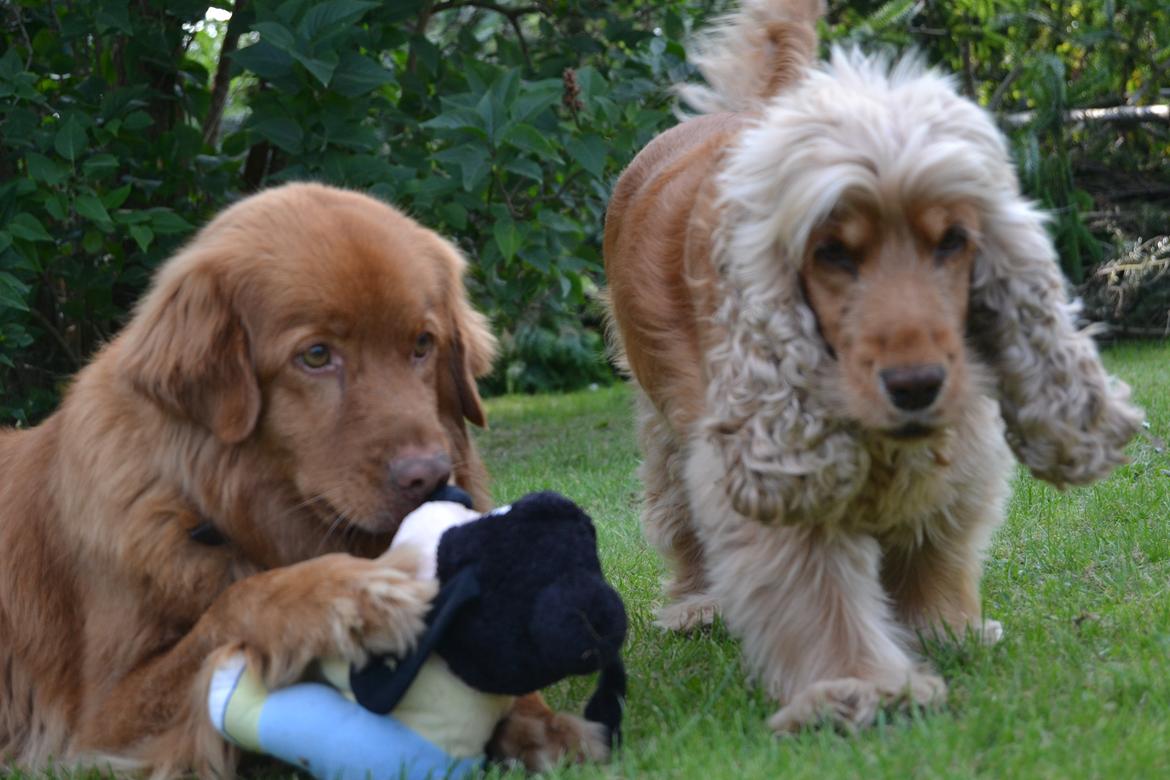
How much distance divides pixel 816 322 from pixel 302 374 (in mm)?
1079

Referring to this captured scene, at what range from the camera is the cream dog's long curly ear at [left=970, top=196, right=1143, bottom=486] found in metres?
3.16

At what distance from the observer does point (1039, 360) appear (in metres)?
3.24

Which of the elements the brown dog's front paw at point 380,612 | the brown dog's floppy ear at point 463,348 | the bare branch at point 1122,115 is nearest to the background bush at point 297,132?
the brown dog's floppy ear at point 463,348

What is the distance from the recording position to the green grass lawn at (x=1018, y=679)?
2.64m

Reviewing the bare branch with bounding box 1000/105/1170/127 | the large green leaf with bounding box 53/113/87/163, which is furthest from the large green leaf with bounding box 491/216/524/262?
the bare branch with bounding box 1000/105/1170/127

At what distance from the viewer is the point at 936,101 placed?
314cm

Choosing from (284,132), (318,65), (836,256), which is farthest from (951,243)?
(284,132)

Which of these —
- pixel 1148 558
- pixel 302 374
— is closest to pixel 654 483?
pixel 1148 558

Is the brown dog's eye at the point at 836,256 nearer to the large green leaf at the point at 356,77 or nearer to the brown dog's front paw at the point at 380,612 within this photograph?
the brown dog's front paw at the point at 380,612

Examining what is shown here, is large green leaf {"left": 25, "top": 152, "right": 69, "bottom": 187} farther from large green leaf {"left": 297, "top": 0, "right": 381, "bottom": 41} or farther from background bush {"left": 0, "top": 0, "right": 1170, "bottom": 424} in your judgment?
large green leaf {"left": 297, "top": 0, "right": 381, "bottom": 41}

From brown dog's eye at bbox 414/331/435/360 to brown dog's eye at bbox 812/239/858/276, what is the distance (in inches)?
33.0

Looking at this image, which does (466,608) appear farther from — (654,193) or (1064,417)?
(654,193)

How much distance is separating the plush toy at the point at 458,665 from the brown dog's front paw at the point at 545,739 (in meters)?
0.16

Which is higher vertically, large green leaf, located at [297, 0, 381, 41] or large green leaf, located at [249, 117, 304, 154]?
large green leaf, located at [297, 0, 381, 41]
